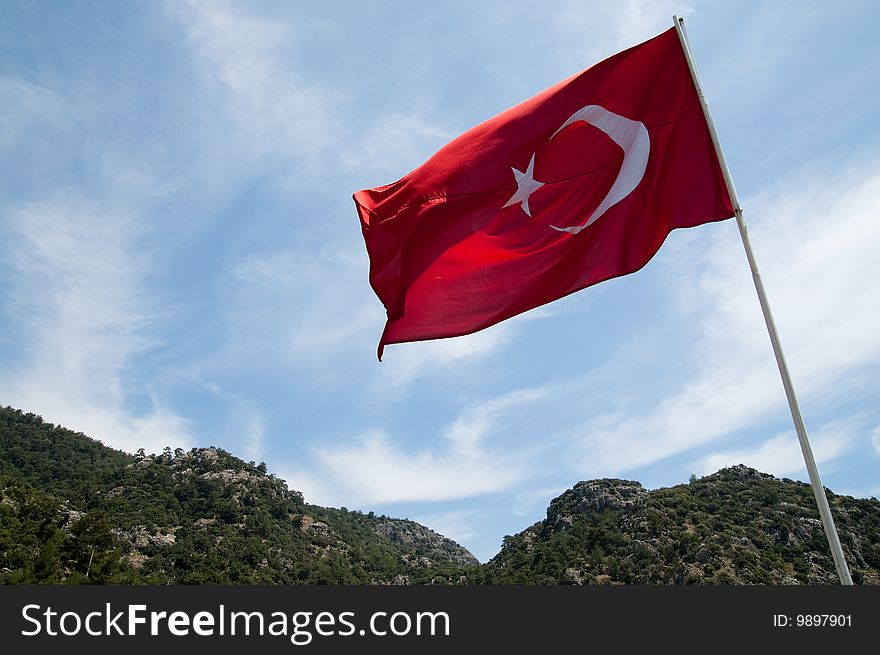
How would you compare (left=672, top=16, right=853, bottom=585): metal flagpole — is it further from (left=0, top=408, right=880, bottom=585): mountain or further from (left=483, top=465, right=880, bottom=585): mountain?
(left=483, top=465, right=880, bottom=585): mountain

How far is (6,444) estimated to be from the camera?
138125 mm

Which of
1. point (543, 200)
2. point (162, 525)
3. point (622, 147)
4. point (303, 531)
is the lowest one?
point (543, 200)

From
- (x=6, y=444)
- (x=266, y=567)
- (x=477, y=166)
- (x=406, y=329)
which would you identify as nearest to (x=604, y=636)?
(x=406, y=329)

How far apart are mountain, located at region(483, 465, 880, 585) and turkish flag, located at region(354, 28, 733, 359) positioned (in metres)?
85.9

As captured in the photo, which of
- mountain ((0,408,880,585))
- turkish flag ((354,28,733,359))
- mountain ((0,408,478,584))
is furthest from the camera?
mountain ((0,408,880,585))

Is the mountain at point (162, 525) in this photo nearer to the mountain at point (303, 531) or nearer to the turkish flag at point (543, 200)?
the mountain at point (303, 531)

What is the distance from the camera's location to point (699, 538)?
96.6 metres

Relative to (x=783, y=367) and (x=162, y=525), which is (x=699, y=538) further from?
(x=783, y=367)

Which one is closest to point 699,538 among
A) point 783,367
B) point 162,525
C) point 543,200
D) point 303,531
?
point 303,531

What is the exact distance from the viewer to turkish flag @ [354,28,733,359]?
8.04m

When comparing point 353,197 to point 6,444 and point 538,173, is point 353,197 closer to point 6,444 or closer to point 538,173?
point 538,173

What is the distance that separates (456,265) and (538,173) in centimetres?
176

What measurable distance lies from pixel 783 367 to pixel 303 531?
14689 centimetres

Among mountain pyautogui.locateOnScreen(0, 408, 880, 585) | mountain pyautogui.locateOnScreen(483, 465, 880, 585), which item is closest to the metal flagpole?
mountain pyautogui.locateOnScreen(0, 408, 880, 585)
